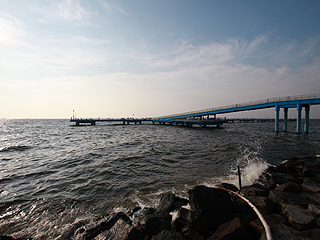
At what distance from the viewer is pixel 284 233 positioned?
13.8 feet

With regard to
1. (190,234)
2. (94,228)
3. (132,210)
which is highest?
(190,234)

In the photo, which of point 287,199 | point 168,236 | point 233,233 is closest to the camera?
point 233,233

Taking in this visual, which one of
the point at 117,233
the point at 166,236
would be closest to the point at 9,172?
the point at 117,233

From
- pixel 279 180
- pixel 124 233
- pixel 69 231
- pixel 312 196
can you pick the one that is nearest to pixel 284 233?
pixel 312 196

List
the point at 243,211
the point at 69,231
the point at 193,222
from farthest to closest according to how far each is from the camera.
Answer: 1. the point at 243,211
2. the point at 69,231
3. the point at 193,222

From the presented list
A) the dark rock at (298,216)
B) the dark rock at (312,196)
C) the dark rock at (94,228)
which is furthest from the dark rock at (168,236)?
the dark rock at (312,196)

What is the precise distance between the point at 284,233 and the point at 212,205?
A: 200 cm

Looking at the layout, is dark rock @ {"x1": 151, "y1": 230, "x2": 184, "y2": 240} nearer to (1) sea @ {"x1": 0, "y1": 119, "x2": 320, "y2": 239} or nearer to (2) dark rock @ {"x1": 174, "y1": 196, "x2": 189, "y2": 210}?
(2) dark rock @ {"x1": 174, "y1": 196, "x2": 189, "y2": 210}

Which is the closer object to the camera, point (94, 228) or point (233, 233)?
point (233, 233)

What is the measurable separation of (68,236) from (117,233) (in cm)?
202

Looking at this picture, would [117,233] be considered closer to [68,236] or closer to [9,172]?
[68,236]

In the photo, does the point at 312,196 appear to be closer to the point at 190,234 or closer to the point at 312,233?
the point at 312,233

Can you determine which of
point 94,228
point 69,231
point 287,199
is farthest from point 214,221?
point 69,231

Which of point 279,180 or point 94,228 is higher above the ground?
point 279,180
